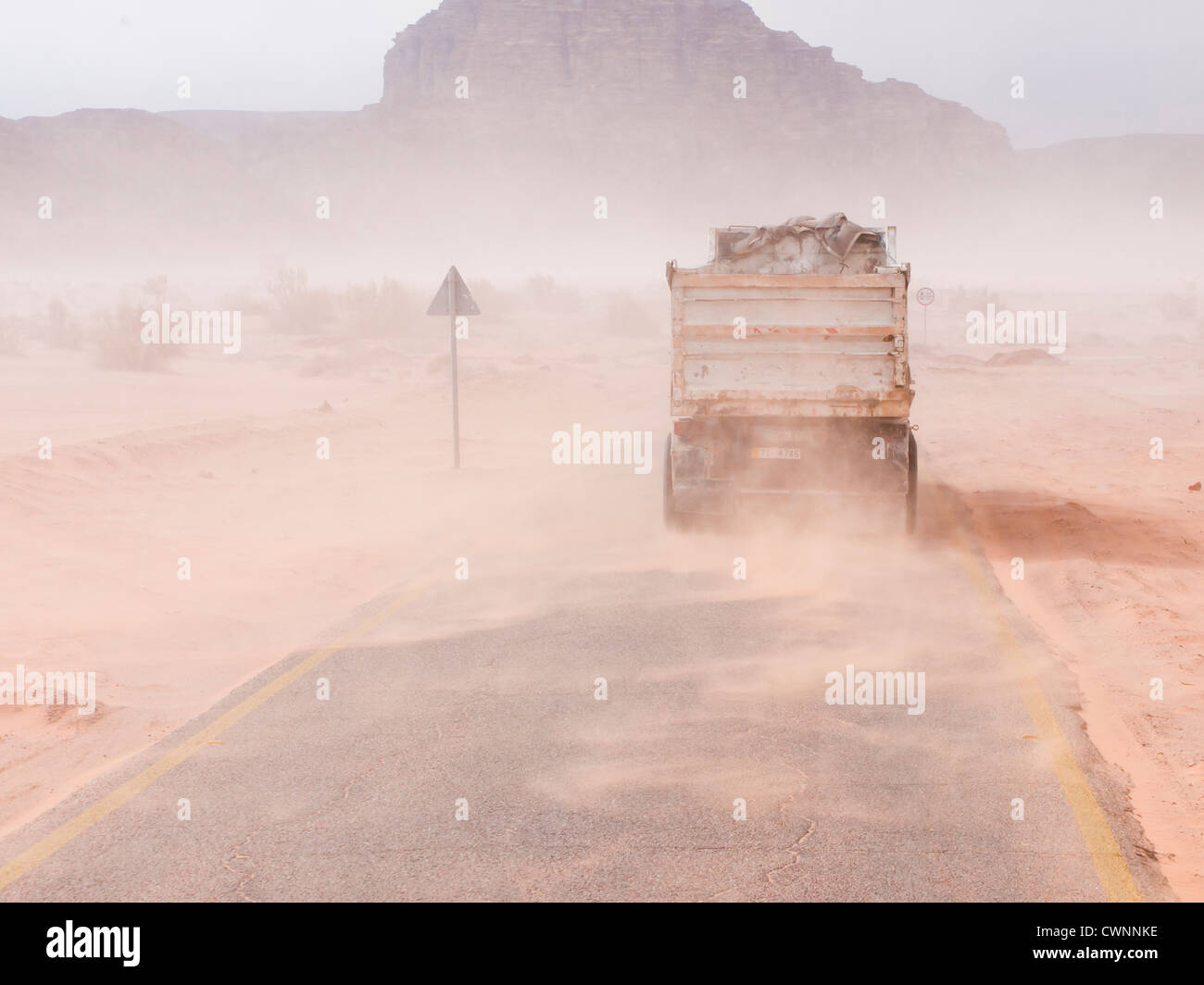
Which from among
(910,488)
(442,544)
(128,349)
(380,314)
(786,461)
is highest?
(380,314)

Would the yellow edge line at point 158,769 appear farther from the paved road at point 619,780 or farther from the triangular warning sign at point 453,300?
the triangular warning sign at point 453,300

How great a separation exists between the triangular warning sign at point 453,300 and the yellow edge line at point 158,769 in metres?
8.35

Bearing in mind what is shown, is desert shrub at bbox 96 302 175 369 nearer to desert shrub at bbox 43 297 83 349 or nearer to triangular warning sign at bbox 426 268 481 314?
desert shrub at bbox 43 297 83 349

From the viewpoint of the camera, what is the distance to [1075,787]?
577 cm

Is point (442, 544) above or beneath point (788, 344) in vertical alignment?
→ beneath

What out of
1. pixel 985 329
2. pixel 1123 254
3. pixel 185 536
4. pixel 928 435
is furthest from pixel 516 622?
pixel 1123 254

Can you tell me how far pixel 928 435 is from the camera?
2428cm

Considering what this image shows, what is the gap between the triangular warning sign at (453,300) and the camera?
55.1 ft

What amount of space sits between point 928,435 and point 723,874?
67.4ft

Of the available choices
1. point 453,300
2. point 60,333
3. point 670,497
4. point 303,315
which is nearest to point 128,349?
point 60,333

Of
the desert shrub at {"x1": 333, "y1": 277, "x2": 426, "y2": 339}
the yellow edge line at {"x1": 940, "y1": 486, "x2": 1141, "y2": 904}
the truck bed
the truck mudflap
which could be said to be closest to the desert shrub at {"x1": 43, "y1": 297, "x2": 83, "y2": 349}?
the desert shrub at {"x1": 333, "y1": 277, "x2": 426, "y2": 339}

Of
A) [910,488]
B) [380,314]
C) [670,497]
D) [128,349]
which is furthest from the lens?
[380,314]

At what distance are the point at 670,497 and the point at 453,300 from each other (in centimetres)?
563

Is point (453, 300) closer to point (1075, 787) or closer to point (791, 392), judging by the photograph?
point (791, 392)
